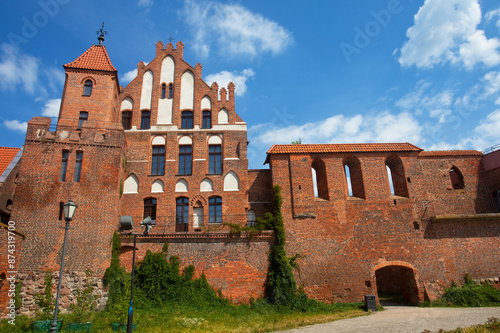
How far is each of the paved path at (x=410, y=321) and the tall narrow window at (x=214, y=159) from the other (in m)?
11.9

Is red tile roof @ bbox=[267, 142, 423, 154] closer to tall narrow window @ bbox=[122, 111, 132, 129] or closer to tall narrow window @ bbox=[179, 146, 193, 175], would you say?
tall narrow window @ bbox=[179, 146, 193, 175]

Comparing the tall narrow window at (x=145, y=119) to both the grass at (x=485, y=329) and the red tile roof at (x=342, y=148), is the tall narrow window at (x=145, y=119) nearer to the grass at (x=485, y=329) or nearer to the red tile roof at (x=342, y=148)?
the red tile roof at (x=342, y=148)

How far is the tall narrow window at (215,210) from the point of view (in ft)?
73.0

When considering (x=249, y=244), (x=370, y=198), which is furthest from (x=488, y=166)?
(x=249, y=244)

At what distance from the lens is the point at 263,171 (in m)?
23.7

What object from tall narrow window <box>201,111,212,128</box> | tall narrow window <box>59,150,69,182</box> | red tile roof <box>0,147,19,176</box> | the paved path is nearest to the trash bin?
the paved path

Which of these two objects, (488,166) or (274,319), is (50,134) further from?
(488,166)

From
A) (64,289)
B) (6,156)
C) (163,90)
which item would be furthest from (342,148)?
(6,156)

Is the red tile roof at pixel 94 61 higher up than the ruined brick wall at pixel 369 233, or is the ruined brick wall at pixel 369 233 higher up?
the red tile roof at pixel 94 61

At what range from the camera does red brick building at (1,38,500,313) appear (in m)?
18.9

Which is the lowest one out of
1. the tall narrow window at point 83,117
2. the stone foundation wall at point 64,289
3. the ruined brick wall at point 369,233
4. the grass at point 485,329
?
the grass at point 485,329

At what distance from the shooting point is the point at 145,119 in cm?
2461

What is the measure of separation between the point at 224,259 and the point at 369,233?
9.20m

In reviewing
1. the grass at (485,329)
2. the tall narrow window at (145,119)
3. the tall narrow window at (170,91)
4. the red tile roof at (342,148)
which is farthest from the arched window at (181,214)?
the grass at (485,329)
